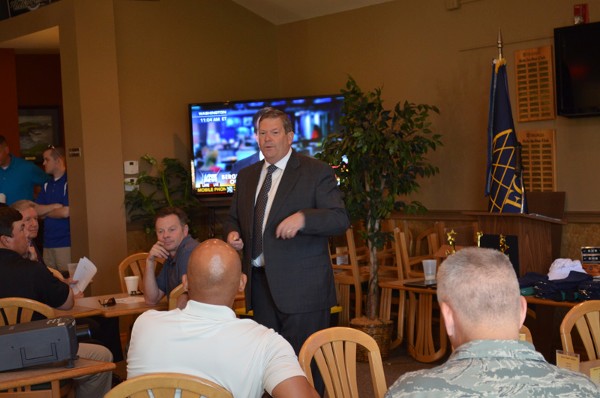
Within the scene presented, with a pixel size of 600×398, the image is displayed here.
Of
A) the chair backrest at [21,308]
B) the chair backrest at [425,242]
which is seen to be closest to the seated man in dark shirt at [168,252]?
the chair backrest at [21,308]

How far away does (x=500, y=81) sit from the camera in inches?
269

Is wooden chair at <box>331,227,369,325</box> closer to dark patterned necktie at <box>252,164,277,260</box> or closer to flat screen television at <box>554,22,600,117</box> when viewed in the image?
flat screen television at <box>554,22,600,117</box>

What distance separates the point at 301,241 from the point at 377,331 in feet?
9.57

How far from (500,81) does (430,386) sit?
5266mm

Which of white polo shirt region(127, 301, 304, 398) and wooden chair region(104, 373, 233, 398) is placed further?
white polo shirt region(127, 301, 304, 398)

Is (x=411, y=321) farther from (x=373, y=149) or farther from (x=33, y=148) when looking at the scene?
(x=33, y=148)

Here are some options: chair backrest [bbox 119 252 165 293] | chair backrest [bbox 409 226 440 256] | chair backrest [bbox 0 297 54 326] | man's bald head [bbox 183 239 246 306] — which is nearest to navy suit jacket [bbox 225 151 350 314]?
chair backrest [bbox 0 297 54 326]

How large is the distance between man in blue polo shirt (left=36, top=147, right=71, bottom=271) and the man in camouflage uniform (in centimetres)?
667

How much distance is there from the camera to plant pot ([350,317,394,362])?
6.98 m

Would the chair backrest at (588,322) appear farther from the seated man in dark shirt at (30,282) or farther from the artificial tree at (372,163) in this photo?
the artificial tree at (372,163)

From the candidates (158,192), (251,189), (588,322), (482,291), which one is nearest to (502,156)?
(251,189)

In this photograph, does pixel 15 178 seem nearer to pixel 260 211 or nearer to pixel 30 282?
pixel 30 282

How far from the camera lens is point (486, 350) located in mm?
1909

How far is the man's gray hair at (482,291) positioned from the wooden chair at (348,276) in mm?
5313
